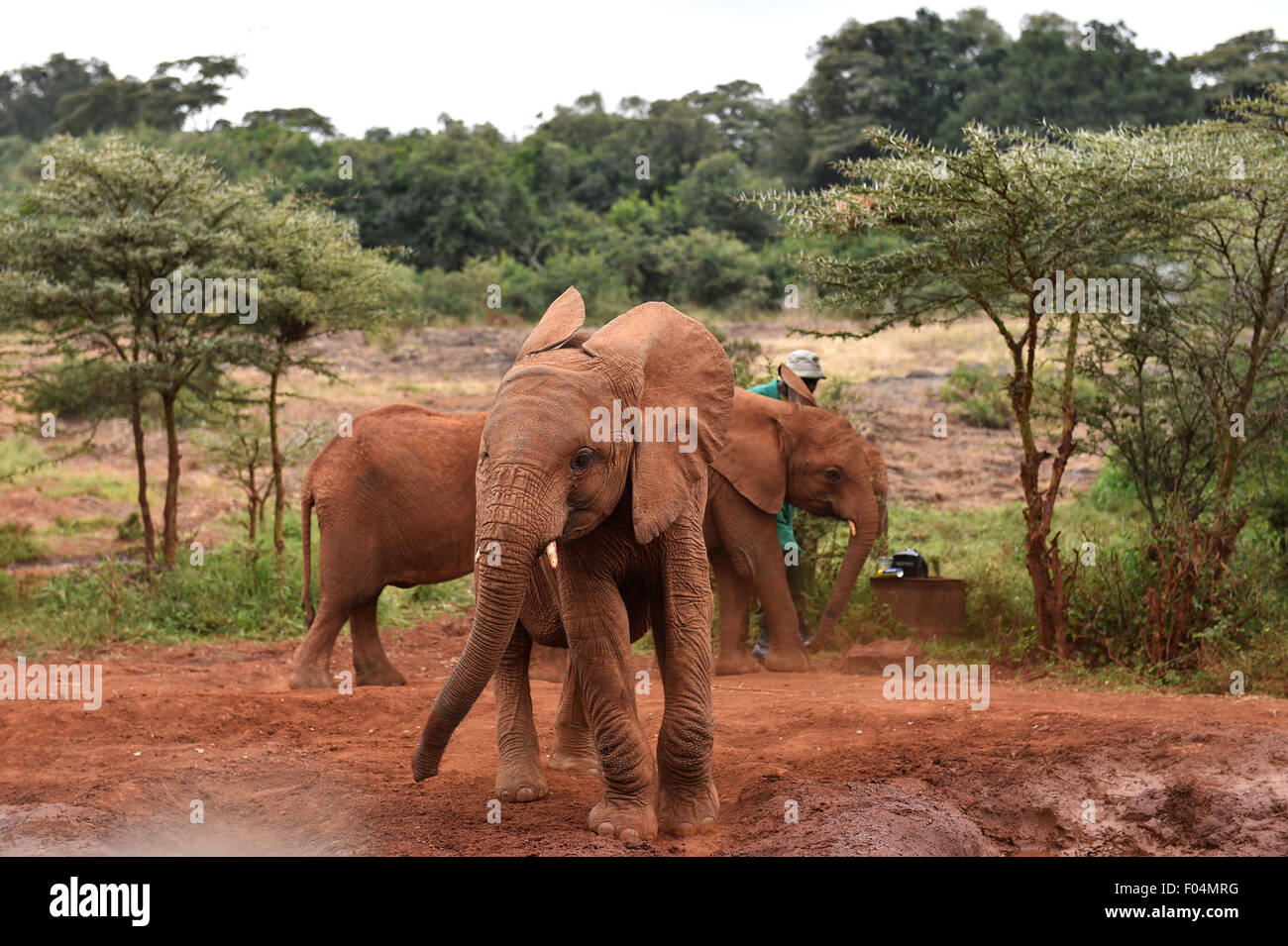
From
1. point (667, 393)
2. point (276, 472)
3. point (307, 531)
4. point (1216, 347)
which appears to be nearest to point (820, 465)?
point (1216, 347)

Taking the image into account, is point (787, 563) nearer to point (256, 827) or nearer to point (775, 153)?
point (256, 827)

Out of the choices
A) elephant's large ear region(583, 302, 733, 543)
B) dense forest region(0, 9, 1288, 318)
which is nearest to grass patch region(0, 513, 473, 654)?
elephant's large ear region(583, 302, 733, 543)

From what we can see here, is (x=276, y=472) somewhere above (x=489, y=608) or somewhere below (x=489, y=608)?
below

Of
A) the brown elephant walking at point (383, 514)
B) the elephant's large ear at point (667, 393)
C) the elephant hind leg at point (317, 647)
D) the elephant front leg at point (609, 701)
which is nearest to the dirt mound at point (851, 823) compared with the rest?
the elephant front leg at point (609, 701)

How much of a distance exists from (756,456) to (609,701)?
488 cm

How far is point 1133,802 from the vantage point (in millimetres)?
6531

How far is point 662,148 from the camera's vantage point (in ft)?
166

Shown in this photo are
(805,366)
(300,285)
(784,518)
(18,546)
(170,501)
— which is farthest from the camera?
(18,546)

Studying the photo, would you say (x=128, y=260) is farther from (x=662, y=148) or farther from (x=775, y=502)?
(x=662, y=148)

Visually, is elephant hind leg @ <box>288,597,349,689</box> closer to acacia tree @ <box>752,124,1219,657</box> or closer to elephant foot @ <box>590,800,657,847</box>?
elephant foot @ <box>590,800,657,847</box>

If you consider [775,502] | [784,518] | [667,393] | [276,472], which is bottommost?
[784,518]

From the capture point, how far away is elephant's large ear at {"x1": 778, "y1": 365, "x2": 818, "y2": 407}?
11.1 metres

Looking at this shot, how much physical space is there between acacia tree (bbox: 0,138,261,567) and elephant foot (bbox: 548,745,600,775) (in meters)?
7.28
